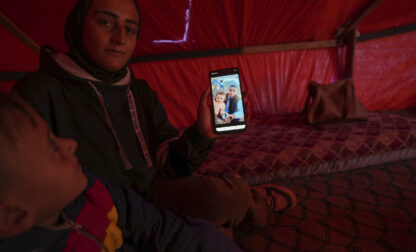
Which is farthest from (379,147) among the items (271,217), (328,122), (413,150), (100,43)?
(100,43)

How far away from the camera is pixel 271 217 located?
2.50 ft

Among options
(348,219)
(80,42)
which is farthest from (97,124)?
(348,219)

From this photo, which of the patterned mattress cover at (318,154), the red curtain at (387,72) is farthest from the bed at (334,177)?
the red curtain at (387,72)

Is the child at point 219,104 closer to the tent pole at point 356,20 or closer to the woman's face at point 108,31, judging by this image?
the woman's face at point 108,31

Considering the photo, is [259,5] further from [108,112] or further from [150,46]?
[108,112]

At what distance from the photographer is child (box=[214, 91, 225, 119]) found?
32.7 inches

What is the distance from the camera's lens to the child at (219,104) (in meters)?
0.83

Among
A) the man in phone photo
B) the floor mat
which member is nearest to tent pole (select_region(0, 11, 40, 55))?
the man in phone photo

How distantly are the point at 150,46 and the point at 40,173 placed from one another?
1628 mm

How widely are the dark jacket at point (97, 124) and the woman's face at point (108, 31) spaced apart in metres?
0.10

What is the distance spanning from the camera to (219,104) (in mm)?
854

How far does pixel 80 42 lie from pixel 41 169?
1.63 feet

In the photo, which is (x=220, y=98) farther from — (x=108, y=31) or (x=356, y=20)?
(x=356, y=20)

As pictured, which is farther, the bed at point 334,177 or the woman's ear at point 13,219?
the bed at point 334,177
